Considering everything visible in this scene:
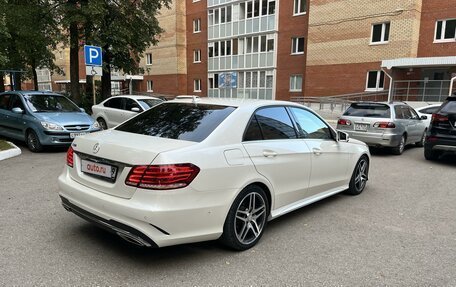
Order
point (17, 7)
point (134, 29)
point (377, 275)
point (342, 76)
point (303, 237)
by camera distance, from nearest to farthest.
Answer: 1. point (377, 275)
2. point (303, 237)
3. point (17, 7)
4. point (134, 29)
5. point (342, 76)

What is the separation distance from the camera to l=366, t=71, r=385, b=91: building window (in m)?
23.3

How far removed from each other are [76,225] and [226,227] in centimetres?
195

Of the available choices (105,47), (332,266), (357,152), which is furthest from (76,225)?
(105,47)

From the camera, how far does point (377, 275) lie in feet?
10.6

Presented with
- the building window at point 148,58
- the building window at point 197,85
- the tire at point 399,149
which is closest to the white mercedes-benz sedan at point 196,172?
the tire at point 399,149

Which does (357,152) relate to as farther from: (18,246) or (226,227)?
(18,246)

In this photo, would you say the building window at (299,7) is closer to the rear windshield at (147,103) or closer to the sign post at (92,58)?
the rear windshield at (147,103)

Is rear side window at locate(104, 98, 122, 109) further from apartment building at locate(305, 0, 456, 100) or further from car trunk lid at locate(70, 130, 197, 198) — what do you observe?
apartment building at locate(305, 0, 456, 100)

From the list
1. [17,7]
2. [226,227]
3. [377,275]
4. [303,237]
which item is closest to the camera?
[377,275]

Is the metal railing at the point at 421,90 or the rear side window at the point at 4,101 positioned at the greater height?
the metal railing at the point at 421,90

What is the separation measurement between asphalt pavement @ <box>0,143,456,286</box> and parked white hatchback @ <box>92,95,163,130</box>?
6.24 metres

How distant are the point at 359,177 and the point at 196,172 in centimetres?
371

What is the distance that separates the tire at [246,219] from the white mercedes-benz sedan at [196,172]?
10mm

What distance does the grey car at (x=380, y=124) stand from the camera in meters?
9.51
